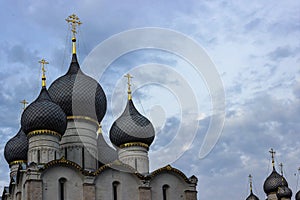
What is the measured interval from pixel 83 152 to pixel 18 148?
203 inches

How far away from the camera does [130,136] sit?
1062 inches

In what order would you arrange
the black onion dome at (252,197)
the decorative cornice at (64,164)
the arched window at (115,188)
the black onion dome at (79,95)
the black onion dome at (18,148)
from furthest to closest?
the black onion dome at (252,197) → the black onion dome at (18,148) → the black onion dome at (79,95) → the arched window at (115,188) → the decorative cornice at (64,164)

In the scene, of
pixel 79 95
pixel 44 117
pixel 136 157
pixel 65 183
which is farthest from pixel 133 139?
pixel 65 183

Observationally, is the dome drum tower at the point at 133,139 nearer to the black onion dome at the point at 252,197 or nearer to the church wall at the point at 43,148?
the church wall at the point at 43,148

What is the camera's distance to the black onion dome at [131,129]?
88.6 ft

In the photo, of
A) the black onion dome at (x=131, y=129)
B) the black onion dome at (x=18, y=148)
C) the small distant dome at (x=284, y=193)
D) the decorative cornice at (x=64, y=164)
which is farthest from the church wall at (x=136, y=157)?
the small distant dome at (x=284, y=193)

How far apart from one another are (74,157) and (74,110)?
6.86 feet

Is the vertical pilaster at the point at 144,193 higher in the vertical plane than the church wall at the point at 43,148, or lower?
lower

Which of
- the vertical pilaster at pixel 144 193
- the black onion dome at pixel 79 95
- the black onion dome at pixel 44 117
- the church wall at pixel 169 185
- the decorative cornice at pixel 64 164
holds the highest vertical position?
the black onion dome at pixel 79 95

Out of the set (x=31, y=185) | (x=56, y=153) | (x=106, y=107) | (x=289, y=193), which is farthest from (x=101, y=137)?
(x=289, y=193)

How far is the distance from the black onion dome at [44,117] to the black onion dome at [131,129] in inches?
113

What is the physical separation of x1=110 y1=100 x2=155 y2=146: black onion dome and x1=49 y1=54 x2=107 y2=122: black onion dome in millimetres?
1012

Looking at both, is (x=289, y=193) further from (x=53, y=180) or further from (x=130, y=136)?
(x=53, y=180)

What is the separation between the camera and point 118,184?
80.9ft
